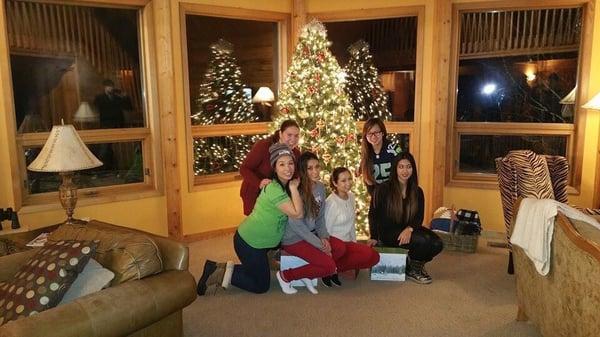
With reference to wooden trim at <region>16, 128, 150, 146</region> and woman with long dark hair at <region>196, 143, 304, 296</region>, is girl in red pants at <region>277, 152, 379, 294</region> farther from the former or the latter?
wooden trim at <region>16, 128, 150, 146</region>

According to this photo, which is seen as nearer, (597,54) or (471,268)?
(471,268)

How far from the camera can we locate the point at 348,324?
3068 mm

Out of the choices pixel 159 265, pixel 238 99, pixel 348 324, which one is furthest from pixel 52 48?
pixel 348 324

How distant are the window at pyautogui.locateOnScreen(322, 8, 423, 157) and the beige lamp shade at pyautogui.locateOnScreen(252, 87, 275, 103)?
0.90 meters

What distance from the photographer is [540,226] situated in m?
2.56

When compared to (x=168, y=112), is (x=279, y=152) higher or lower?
lower

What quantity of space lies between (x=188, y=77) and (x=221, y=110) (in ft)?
1.76

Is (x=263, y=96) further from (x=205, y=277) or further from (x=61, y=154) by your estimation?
(x=61, y=154)

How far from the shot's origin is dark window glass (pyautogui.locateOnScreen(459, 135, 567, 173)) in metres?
4.94

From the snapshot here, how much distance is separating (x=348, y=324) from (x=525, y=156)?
209 centimetres

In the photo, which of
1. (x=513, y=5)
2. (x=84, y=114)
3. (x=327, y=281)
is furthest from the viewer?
(x=513, y=5)

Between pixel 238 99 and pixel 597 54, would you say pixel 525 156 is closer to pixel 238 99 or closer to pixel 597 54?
pixel 597 54

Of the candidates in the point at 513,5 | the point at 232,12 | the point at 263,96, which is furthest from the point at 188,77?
the point at 513,5

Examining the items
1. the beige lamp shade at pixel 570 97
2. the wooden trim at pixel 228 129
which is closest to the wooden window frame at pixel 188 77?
the wooden trim at pixel 228 129
